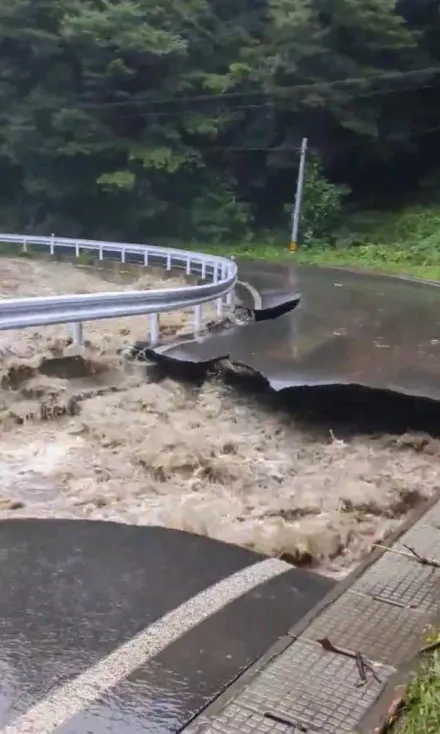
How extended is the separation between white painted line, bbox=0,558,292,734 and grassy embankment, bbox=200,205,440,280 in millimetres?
19097

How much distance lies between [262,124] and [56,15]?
8.86 meters

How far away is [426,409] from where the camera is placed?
844 centimetres

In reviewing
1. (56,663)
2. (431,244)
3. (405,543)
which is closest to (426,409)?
(405,543)

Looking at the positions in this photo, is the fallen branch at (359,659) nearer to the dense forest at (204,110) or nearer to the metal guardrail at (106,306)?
the metal guardrail at (106,306)

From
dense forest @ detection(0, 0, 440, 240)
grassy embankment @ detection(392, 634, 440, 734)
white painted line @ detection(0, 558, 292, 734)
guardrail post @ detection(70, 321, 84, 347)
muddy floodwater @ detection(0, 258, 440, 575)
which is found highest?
dense forest @ detection(0, 0, 440, 240)

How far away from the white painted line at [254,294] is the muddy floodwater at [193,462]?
4698 mm

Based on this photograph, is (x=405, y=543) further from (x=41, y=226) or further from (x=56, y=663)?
(x=41, y=226)

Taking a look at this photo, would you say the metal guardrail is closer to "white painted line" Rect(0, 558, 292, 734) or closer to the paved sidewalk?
"white painted line" Rect(0, 558, 292, 734)

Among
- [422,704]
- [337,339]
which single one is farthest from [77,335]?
[422,704]

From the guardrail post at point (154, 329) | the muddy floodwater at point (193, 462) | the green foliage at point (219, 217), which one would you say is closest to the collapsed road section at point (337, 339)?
the guardrail post at point (154, 329)

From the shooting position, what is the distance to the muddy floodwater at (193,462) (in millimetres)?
6422

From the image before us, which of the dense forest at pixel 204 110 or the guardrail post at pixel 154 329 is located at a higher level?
the dense forest at pixel 204 110

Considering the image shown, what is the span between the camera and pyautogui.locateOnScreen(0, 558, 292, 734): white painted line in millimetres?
3602

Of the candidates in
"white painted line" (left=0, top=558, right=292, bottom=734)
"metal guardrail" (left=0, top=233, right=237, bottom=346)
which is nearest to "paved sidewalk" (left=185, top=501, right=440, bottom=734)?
"white painted line" (left=0, top=558, right=292, bottom=734)
